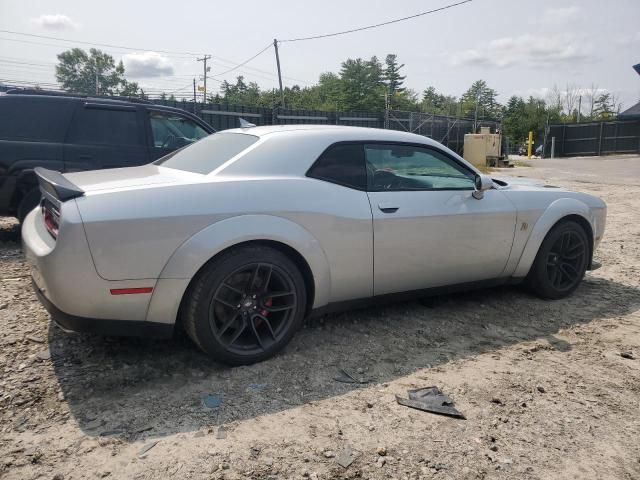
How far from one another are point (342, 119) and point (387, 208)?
1594cm

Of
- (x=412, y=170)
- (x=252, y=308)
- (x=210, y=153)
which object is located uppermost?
(x=210, y=153)

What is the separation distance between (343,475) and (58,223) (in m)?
1.92

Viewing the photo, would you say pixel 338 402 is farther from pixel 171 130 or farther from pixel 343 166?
pixel 171 130

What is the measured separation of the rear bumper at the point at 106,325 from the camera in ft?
8.78

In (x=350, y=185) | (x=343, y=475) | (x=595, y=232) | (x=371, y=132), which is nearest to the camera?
(x=343, y=475)

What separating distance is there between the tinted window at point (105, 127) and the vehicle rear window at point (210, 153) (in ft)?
8.04

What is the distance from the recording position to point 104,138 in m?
5.91

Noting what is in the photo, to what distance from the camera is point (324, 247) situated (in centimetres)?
318

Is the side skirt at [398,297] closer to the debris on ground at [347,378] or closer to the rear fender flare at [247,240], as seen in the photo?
the rear fender flare at [247,240]

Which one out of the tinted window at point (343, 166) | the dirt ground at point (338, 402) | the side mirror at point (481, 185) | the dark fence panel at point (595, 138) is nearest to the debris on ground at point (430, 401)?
the dirt ground at point (338, 402)

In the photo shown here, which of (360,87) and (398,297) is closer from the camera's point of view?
(398,297)

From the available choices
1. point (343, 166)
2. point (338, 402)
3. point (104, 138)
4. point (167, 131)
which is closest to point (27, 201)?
point (104, 138)

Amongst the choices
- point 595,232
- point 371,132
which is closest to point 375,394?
point 371,132

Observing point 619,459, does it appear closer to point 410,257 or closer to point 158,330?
point 410,257
